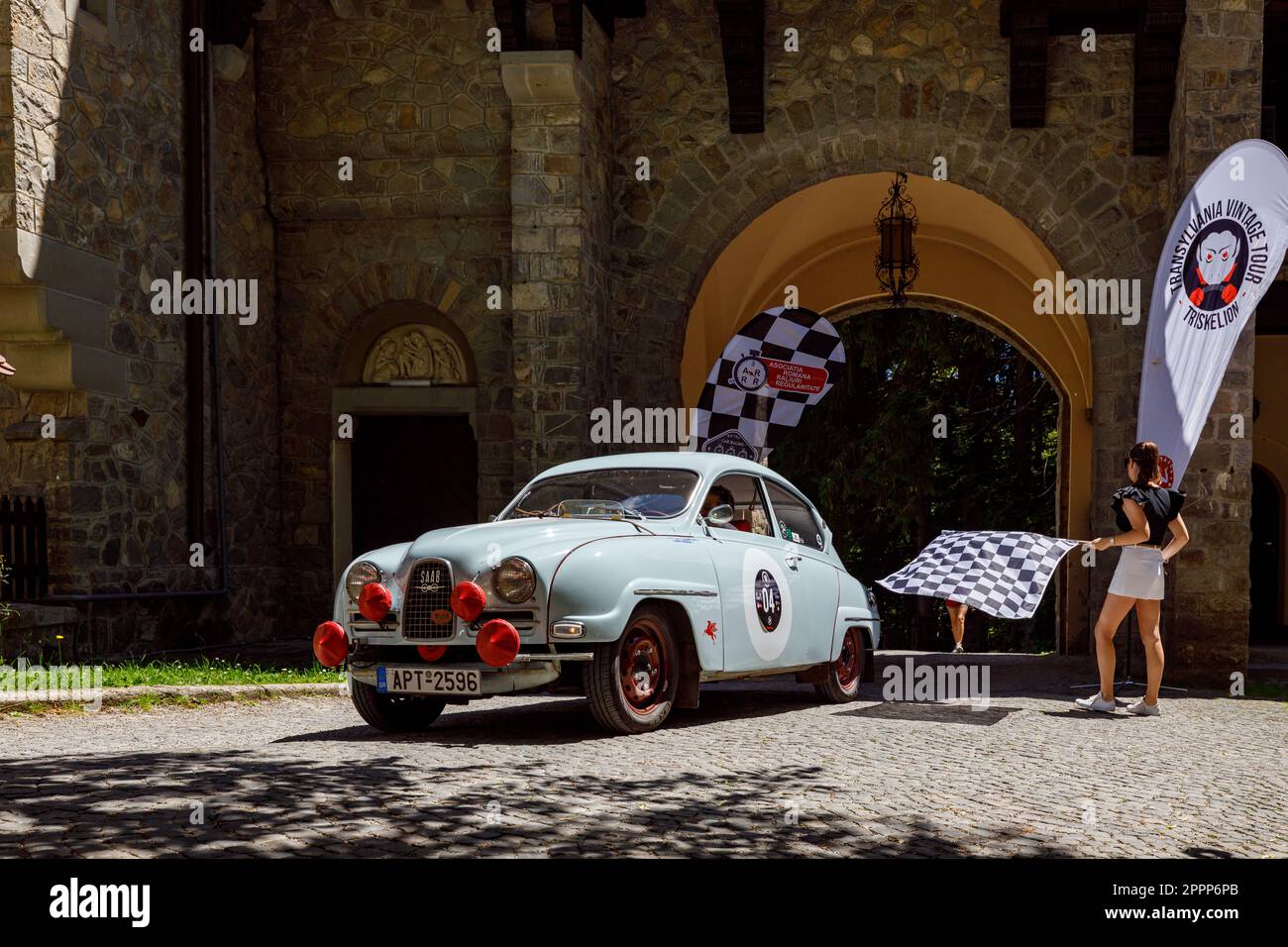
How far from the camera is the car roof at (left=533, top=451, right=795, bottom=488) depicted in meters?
8.72

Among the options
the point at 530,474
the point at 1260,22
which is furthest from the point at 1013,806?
the point at 1260,22

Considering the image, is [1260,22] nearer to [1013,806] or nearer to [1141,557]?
[1141,557]

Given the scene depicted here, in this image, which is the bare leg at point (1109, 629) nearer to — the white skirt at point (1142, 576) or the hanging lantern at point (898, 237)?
the white skirt at point (1142, 576)

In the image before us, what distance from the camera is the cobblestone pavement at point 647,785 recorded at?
469 centimetres

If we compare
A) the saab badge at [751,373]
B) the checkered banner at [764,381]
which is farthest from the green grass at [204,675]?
the saab badge at [751,373]

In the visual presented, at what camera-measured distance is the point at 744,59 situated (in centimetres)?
1397

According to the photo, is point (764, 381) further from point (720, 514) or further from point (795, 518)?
point (720, 514)

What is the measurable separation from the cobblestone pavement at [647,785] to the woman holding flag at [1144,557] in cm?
47

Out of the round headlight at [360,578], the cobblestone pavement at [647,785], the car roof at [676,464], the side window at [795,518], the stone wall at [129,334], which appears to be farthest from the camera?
the stone wall at [129,334]

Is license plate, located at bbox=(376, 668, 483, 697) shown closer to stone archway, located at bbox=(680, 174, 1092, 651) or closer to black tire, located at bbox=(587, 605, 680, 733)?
black tire, located at bbox=(587, 605, 680, 733)

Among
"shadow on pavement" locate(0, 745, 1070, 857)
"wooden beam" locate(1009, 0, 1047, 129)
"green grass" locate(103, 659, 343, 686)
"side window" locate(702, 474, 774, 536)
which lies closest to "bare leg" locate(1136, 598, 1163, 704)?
"side window" locate(702, 474, 774, 536)

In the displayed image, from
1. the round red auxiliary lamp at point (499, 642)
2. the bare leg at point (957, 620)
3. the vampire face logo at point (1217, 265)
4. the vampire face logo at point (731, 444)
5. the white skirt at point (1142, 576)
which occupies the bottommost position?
the bare leg at point (957, 620)

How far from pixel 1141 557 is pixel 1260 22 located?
5.82 metres

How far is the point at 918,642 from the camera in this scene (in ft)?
85.7
